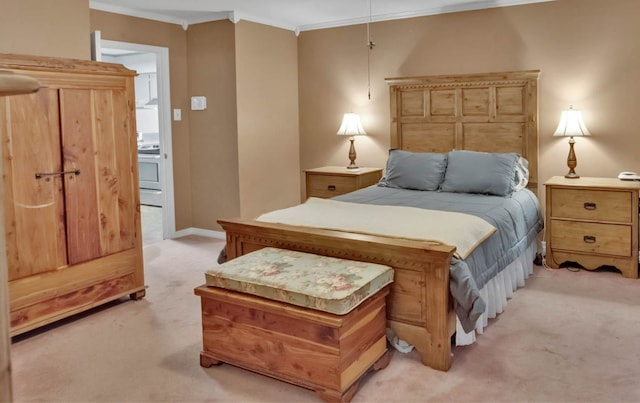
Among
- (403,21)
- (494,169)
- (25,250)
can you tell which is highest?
(403,21)

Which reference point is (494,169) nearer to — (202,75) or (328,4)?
(328,4)

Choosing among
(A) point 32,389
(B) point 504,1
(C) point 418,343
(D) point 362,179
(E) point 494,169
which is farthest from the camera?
(D) point 362,179

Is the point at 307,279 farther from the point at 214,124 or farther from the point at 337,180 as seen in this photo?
the point at 214,124

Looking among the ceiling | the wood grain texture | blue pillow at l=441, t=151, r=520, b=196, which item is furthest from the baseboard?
the wood grain texture

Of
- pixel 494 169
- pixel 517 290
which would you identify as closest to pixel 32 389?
pixel 517 290

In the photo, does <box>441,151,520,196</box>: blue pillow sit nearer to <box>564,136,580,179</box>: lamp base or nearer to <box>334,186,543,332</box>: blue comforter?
<box>334,186,543,332</box>: blue comforter

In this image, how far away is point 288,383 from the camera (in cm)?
257

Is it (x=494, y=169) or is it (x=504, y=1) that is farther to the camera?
(x=504, y=1)

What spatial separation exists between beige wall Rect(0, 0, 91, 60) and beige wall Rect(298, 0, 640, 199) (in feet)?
8.51

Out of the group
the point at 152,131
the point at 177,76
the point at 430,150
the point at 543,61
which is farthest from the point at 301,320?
the point at 152,131

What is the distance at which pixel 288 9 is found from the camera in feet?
16.7

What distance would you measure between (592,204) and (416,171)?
1325 millimetres

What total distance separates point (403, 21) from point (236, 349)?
3.72 meters

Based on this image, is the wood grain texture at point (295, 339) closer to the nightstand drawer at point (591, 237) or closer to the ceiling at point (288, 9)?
the nightstand drawer at point (591, 237)
